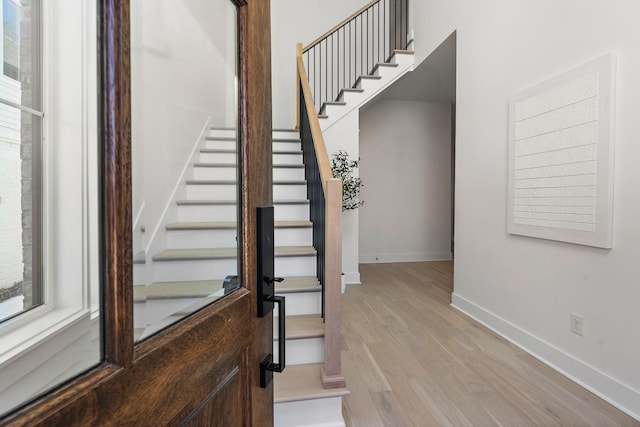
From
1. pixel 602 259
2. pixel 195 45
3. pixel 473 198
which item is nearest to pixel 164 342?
pixel 195 45

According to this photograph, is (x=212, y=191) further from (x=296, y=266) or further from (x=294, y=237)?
(x=294, y=237)

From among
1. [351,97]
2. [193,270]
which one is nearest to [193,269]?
[193,270]

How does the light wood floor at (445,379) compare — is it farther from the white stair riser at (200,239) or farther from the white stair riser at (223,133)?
the white stair riser at (223,133)

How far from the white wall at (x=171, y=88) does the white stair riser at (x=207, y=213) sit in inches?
2.0

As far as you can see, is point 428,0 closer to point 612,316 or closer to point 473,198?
point 473,198

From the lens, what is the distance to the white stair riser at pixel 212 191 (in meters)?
0.66

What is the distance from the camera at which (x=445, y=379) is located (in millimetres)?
2107

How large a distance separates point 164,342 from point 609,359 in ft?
7.99

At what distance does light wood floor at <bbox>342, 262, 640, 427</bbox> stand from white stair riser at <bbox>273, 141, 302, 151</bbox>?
1.95 m

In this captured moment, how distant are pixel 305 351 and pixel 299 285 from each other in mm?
471

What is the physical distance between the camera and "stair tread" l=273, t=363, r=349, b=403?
1628 millimetres

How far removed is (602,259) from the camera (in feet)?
6.42

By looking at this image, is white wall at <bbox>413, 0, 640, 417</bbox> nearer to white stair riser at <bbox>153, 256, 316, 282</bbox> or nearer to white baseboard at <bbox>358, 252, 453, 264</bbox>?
white stair riser at <bbox>153, 256, 316, 282</bbox>

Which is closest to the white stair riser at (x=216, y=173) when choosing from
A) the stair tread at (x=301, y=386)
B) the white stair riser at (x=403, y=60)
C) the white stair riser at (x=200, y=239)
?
the white stair riser at (x=200, y=239)
